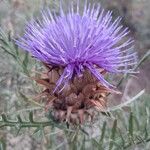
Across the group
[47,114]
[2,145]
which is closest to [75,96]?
[47,114]

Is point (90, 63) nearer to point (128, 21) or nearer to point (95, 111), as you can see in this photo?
point (95, 111)

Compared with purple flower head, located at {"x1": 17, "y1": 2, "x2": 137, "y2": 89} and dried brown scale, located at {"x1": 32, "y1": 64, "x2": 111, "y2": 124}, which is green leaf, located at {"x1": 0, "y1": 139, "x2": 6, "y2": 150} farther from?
purple flower head, located at {"x1": 17, "y1": 2, "x2": 137, "y2": 89}

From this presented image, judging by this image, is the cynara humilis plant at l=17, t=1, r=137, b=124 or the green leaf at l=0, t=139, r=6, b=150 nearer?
the cynara humilis plant at l=17, t=1, r=137, b=124

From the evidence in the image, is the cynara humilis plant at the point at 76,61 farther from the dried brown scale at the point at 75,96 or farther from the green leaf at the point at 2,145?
the green leaf at the point at 2,145

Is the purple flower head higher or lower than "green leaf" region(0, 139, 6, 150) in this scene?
higher

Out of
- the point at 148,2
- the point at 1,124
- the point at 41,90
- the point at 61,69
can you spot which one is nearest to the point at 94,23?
the point at 61,69

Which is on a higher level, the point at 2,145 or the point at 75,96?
the point at 75,96

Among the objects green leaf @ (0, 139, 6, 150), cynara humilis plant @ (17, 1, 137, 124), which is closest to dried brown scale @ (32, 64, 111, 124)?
cynara humilis plant @ (17, 1, 137, 124)

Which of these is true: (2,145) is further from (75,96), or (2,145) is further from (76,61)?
(76,61)
